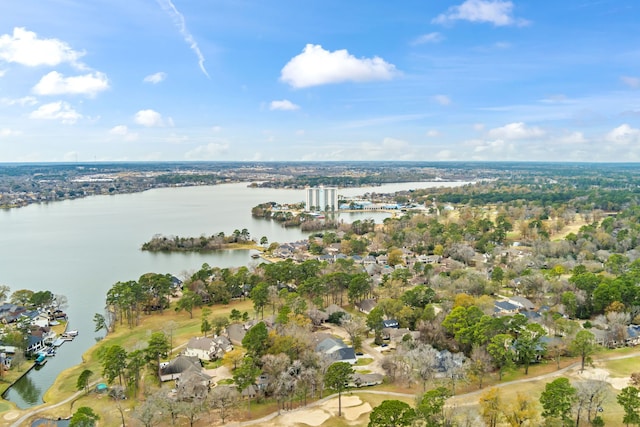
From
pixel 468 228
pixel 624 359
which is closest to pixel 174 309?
pixel 624 359

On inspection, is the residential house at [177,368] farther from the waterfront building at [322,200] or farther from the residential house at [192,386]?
the waterfront building at [322,200]

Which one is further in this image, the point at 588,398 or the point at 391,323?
the point at 391,323

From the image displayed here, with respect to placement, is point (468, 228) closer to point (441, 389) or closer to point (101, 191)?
point (441, 389)

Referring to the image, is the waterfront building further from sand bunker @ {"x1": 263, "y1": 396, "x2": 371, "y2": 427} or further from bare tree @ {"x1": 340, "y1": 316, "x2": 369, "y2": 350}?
sand bunker @ {"x1": 263, "y1": 396, "x2": 371, "y2": 427}

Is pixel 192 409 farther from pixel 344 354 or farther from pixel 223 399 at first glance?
pixel 344 354

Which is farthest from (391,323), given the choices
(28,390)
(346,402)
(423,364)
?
(28,390)

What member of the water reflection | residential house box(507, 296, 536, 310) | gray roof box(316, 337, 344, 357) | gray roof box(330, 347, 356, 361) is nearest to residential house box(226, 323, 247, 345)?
gray roof box(316, 337, 344, 357)
